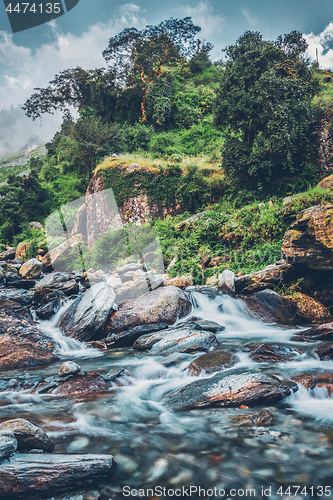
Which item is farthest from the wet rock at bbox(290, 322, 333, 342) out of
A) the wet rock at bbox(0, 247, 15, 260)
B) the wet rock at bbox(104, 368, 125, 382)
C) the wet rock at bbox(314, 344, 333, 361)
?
the wet rock at bbox(0, 247, 15, 260)

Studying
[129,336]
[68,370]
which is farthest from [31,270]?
[68,370]

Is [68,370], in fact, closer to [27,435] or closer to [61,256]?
[27,435]

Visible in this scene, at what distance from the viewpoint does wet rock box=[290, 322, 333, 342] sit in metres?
5.89

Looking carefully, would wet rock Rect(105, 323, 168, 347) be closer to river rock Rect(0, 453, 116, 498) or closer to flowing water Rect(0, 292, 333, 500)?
flowing water Rect(0, 292, 333, 500)

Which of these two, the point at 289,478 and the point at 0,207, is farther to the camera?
the point at 0,207

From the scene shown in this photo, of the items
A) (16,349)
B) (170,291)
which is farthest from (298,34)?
(16,349)

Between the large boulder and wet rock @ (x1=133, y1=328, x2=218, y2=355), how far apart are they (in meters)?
3.62

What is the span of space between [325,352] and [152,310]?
4262 millimetres

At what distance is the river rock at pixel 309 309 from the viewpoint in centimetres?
774

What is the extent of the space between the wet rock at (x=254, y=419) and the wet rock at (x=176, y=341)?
2334mm

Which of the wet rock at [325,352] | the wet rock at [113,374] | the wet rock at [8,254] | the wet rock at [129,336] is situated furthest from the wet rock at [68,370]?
the wet rock at [8,254]

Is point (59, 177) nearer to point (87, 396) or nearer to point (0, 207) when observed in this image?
point (0, 207)

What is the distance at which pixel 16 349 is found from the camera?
19.7ft

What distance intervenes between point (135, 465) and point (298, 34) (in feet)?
73.1
